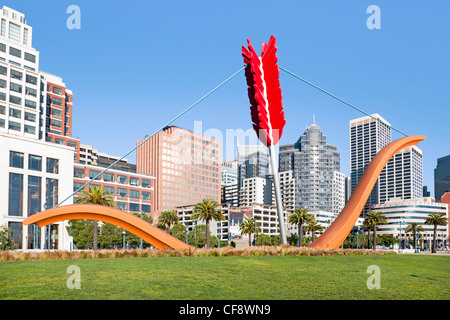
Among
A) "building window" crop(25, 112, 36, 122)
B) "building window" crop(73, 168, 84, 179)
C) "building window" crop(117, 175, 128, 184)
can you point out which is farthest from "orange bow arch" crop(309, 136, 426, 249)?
"building window" crop(117, 175, 128, 184)

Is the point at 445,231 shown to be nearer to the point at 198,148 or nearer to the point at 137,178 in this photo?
the point at 198,148

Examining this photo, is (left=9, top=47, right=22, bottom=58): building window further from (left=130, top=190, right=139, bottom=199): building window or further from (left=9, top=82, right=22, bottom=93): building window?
(left=130, top=190, right=139, bottom=199): building window

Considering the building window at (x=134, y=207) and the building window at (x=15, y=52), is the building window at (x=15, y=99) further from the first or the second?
the building window at (x=134, y=207)

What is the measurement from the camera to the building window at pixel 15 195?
5094 cm

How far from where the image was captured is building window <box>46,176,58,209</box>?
55.3 metres

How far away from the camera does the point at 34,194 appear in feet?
176

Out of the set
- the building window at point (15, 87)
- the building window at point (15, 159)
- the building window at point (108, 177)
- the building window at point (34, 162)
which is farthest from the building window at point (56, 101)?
the building window at point (15, 159)

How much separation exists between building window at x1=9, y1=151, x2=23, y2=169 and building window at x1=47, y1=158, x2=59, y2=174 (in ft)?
12.3

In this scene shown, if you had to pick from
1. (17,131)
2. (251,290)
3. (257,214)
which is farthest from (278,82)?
(257,214)

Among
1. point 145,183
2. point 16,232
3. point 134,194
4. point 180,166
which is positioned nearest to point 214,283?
point 16,232

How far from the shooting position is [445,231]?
154m

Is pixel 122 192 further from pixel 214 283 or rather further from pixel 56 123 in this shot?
pixel 214 283

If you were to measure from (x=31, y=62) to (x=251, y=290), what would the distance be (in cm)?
7495

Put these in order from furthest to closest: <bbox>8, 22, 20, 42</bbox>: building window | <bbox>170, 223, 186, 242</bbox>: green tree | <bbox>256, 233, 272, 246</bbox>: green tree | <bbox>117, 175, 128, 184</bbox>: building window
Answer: <bbox>256, 233, 272, 246</bbox>: green tree
<bbox>170, 223, 186, 242</bbox>: green tree
<bbox>117, 175, 128, 184</bbox>: building window
<bbox>8, 22, 20, 42</bbox>: building window
